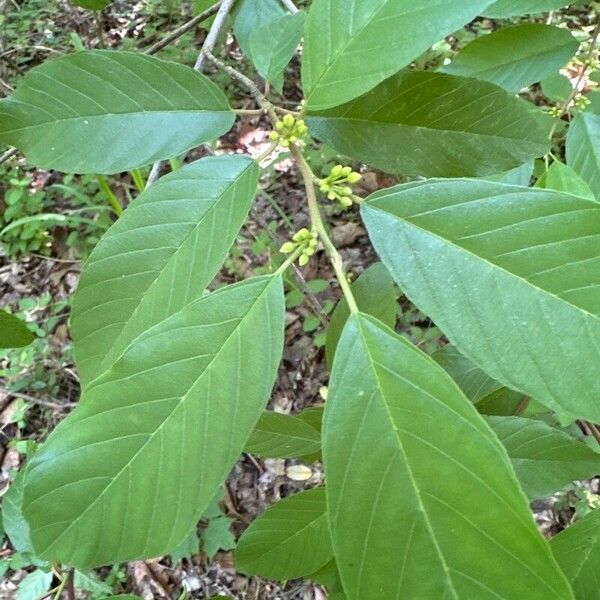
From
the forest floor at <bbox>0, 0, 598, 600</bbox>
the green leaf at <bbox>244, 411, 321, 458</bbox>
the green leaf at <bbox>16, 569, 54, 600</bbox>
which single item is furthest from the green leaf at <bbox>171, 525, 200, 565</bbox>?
the green leaf at <bbox>244, 411, 321, 458</bbox>

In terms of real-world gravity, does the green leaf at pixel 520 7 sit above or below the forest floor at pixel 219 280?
above

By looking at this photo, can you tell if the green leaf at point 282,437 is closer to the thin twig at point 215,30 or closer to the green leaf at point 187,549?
the thin twig at point 215,30

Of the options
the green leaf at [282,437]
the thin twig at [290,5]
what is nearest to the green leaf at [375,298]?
the green leaf at [282,437]

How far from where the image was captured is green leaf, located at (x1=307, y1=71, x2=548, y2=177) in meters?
0.85

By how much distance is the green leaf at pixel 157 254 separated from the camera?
2.42 feet

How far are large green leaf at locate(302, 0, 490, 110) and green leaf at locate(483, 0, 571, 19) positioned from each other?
15.8 inches

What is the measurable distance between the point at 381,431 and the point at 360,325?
11cm

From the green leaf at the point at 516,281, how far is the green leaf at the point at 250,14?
2.50 feet

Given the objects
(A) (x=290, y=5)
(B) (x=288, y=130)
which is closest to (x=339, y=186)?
(B) (x=288, y=130)

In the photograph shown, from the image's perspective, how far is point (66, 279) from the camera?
3016mm

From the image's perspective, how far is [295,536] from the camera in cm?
109

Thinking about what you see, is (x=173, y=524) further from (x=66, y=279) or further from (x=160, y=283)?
(x=66, y=279)

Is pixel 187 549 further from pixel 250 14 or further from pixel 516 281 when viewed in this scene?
pixel 516 281

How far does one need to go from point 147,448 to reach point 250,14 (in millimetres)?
952
